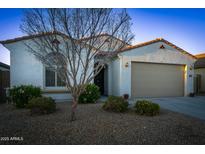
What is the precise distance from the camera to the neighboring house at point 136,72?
283 inches

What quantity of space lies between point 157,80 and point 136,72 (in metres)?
1.97

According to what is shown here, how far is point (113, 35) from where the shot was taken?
412 centimetres

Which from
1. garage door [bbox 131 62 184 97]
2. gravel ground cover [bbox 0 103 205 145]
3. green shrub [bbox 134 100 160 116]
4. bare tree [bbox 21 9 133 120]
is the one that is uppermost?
bare tree [bbox 21 9 133 120]

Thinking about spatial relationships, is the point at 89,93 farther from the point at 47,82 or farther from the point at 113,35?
the point at 113,35

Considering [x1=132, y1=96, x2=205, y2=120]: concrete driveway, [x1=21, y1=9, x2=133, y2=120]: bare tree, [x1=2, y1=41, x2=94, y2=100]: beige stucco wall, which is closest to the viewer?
[x1=21, y1=9, x2=133, y2=120]: bare tree

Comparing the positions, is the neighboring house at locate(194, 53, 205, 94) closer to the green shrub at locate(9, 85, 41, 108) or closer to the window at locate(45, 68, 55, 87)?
the window at locate(45, 68, 55, 87)

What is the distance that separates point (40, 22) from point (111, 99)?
395cm

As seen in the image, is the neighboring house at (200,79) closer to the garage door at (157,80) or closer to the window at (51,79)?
the garage door at (157,80)

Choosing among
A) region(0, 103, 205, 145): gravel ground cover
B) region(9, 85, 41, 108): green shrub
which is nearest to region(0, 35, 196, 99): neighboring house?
region(9, 85, 41, 108): green shrub

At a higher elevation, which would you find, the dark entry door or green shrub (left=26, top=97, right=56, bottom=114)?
the dark entry door

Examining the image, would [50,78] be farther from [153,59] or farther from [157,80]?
[157,80]

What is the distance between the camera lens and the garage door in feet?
29.7

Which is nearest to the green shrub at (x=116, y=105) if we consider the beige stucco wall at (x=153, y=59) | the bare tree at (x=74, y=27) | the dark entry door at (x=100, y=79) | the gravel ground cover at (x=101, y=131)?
the gravel ground cover at (x=101, y=131)
